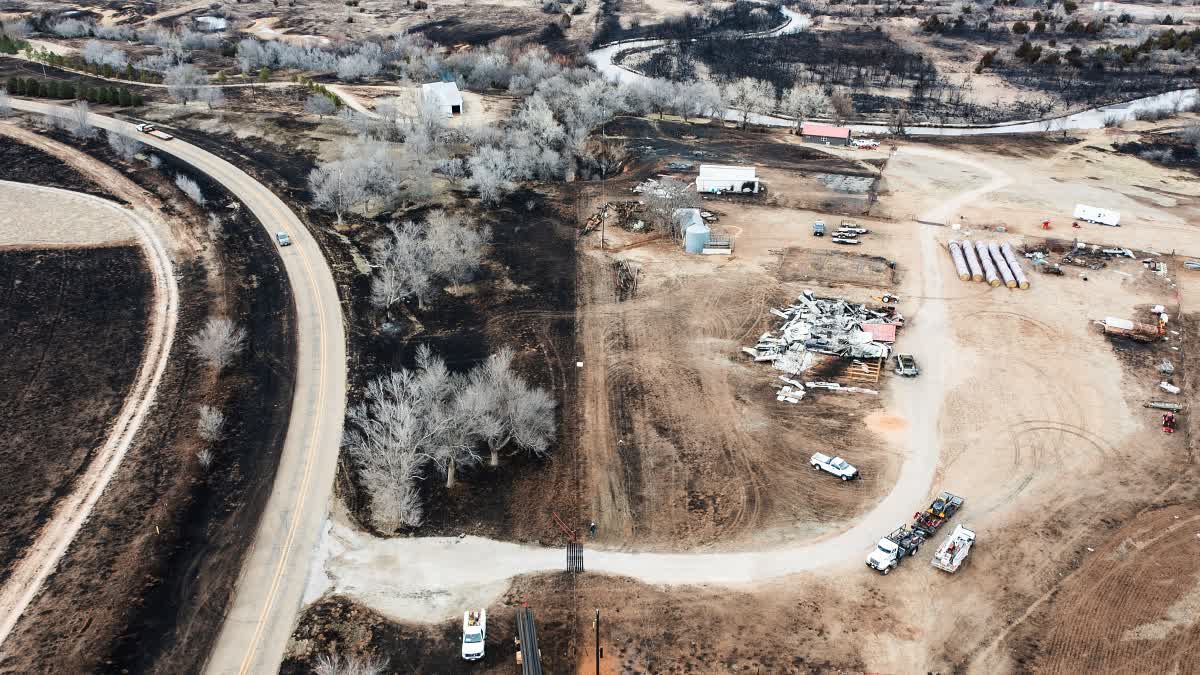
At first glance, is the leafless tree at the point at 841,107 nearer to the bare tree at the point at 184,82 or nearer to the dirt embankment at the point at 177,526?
the dirt embankment at the point at 177,526

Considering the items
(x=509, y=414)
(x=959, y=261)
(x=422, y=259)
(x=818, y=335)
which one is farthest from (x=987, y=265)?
(x=422, y=259)

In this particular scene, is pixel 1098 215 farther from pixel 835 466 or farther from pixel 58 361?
pixel 58 361

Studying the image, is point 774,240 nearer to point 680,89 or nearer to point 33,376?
point 680,89

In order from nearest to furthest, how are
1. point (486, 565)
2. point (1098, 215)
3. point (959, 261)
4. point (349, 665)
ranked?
point (349, 665) < point (486, 565) < point (959, 261) < point (1098, 215)

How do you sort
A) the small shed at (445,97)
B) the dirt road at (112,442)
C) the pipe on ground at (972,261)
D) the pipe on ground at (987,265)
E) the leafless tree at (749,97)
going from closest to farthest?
the dirt road at (112,442) < the pipe on ground at (987,265) < the pipe on ground at (972,261) < the small shed at (445,97) < the leafless tree at (749,97)

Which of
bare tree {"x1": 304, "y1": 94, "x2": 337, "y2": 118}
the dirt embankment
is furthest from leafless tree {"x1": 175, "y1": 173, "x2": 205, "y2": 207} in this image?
bare tree {"x1": 304, "y1": 94, "x2": 337, "y2": 118}

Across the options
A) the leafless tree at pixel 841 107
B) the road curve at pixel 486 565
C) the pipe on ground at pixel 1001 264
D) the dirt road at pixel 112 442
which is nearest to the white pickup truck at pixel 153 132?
the dirt road at pixel 112 442
